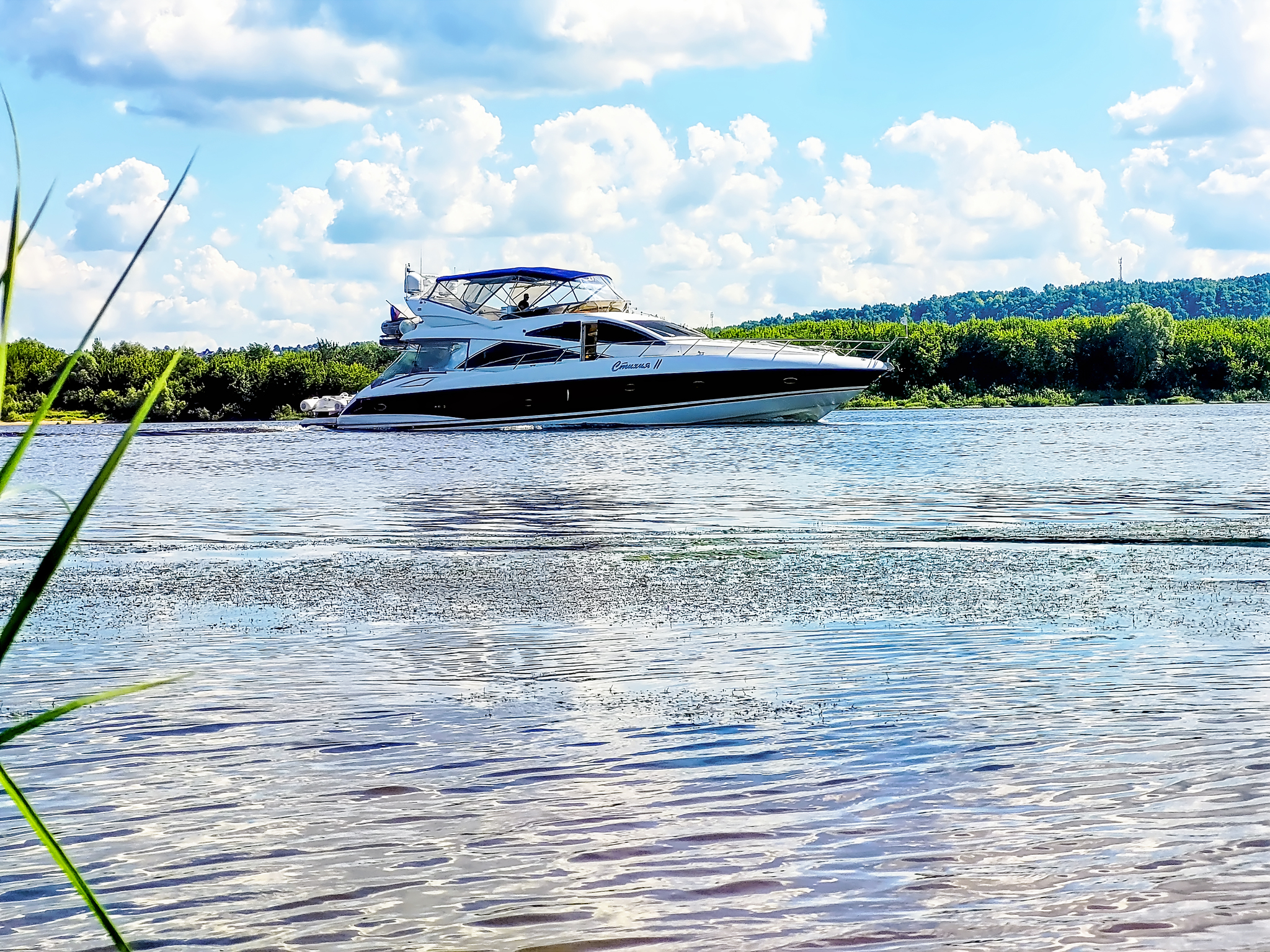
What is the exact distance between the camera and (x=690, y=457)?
28672 mm

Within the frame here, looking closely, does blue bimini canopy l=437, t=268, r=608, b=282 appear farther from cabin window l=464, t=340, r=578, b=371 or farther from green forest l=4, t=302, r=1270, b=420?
green forest l=4, t=302, r=1270, b=420

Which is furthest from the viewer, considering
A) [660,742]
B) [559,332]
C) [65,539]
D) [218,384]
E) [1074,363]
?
[1074,363]

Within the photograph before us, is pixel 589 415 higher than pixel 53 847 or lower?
higher

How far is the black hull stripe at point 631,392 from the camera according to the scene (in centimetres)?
4294

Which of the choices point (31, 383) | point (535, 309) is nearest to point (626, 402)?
point (535, 309)

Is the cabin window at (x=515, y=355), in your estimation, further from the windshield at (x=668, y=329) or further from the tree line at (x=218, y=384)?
the tree line at (x=218, y=384)

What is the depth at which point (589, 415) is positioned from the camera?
44.4 m

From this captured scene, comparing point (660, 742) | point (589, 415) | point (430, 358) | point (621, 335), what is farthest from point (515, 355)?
point (660, 742)

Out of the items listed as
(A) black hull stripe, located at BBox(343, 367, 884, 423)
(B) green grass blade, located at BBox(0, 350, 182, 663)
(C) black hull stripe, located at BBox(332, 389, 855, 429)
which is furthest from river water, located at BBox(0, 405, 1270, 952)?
(C) black hull stripe, located at BBox(332, 389, 855, 429)

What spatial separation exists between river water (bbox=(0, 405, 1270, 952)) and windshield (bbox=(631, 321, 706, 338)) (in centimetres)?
3024

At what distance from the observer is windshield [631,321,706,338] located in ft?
146

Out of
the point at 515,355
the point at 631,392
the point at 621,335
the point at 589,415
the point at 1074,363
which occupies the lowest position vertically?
the point at 589,415

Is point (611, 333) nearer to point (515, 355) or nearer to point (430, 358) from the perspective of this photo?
point (515, 355)

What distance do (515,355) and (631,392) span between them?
4.19m
